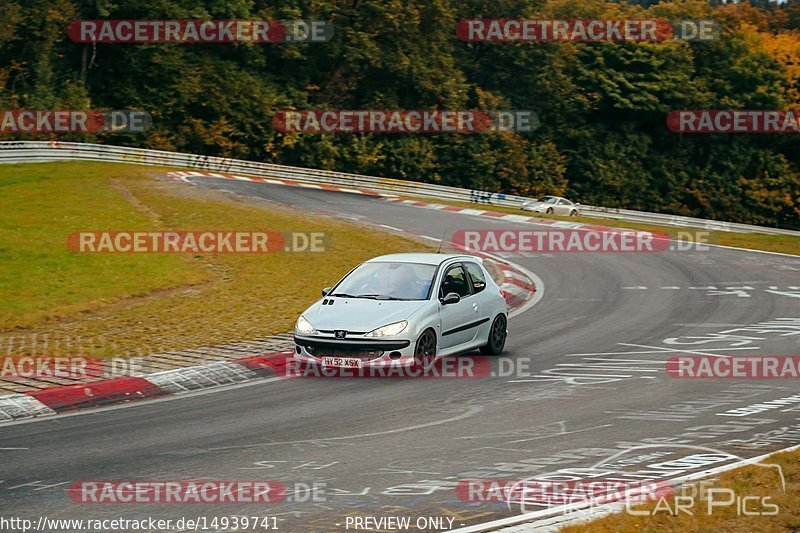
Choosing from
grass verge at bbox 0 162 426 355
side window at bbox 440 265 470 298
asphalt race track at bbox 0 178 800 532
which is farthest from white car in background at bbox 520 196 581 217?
side window at bbox 440 265 470 298

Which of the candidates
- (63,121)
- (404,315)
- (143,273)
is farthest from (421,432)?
(63,121)

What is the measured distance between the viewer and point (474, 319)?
15031mm

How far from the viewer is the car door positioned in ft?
47.2

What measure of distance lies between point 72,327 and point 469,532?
11.1 meters

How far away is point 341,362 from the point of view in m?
13.3

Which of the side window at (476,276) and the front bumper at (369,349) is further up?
the side window at (476,276)

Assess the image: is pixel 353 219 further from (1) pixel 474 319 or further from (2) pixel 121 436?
(2) pixel 121 436

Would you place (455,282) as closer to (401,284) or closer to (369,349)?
(401,284)

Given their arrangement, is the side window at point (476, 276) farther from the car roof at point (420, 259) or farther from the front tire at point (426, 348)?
the front tire at point (426, 348)

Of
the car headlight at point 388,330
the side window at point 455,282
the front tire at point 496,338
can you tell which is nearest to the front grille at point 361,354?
the car headlight at point 388,330

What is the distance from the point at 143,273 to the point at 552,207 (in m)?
33.0

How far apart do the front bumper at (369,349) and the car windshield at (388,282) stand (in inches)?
45.2

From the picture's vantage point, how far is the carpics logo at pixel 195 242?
24312 millimetres

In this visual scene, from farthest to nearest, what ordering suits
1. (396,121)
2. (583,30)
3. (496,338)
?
(583,30) < (396,121) < (496,338)
